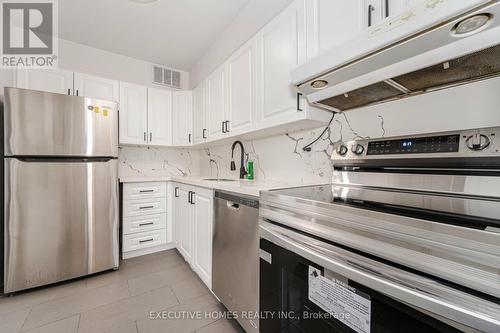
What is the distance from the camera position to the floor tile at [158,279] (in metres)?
1.84

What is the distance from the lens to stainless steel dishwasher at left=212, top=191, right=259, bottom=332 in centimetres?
117

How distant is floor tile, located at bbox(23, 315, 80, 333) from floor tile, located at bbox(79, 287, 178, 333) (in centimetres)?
4

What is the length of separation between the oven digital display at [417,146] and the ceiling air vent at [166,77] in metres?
3.12

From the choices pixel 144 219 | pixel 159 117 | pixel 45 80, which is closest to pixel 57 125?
pixel 45 80

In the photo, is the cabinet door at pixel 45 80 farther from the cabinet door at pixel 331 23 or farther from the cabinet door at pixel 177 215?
the cabinet door at pixel 331 23

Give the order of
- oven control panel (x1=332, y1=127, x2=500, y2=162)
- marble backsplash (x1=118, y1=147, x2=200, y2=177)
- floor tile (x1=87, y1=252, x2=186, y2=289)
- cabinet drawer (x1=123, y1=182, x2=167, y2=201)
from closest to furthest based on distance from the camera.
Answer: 1. oven control panel (x1=332, y1=127, x2=500, y2=162)
2. floor tile (x1=87, y1=252, x2=186, y2=289)
3. cabinet drawer (x1=123, y1=182, x2=167, y2=201)
4. marble backsplash (x1=118, y1=147, x2=200, y2=177)

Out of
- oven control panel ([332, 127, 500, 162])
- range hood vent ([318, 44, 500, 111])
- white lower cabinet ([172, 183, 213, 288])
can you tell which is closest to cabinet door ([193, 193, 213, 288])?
white lower cabinet ([172, 183, 213, 288])

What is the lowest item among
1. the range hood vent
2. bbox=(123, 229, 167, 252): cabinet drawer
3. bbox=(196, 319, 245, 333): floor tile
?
bbox=(196, 319, 245, 333): floor tile

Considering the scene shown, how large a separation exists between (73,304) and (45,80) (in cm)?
217

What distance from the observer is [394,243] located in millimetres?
575

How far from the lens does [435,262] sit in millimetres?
504

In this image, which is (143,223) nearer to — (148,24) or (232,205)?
(232,205)

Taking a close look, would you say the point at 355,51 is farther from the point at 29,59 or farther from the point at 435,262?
the point at 29,59

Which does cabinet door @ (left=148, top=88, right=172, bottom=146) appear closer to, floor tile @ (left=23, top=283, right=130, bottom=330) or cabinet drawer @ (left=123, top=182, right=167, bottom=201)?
cabinet drawer @ (left=123, top=182, right=167, bottom=201)
